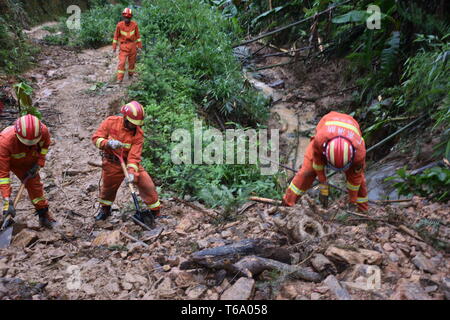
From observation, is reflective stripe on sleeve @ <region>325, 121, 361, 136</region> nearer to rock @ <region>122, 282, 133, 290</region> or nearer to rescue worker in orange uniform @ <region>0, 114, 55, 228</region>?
rock @ <region>122, 282, 133, 290</region>

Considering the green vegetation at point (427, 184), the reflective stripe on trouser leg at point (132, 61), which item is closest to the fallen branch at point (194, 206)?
the green vegetation at point (427, 184)

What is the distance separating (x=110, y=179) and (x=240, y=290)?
88.2 inches

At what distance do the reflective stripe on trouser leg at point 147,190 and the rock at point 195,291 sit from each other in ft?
5.31

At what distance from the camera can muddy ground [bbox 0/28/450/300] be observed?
2.72 meters

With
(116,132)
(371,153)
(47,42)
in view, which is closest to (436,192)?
(371,153)

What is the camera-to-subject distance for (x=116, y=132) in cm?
410

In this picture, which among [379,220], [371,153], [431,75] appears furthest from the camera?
[371,153]

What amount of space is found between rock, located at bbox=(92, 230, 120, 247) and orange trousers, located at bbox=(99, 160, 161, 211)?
20.4 inches

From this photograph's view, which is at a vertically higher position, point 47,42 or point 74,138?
point 47,42

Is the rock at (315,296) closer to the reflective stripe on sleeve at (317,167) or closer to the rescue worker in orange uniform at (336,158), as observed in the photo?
the rescue worker in orange uniform at (336,158)

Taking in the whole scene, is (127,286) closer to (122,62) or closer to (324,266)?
(324,266)

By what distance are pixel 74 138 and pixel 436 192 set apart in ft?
18.3

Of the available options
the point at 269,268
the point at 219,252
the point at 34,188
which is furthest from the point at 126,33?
the point at 269,268

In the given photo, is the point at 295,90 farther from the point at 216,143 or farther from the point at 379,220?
the point at 379,220
